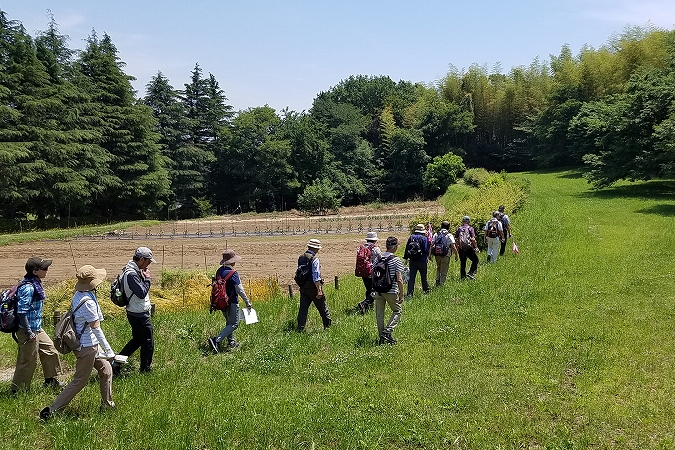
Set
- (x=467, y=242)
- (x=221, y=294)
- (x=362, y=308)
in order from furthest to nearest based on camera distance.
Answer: (x=467, y=242) → (x=362, y=308) → (x=221, y=294)

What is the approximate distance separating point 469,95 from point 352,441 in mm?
57326

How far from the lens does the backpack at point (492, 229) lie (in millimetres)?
12513

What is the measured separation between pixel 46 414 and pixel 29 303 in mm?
1306

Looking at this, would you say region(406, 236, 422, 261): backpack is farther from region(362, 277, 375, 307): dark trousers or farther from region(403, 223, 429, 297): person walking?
region(362, 277, 375, 307): dark trousers

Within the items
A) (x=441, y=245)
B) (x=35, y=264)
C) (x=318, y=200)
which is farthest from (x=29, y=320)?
(x=318, y=200)

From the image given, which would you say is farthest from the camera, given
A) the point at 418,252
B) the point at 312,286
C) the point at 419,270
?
the point at 419,270

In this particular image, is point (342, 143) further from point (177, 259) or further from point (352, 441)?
point (352, 441)

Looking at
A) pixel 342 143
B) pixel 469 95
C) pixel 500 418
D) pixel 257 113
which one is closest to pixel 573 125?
pixel 469 95

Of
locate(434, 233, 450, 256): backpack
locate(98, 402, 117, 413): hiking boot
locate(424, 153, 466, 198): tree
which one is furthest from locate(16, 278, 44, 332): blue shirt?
locate(424, 153, 466, 198): tree

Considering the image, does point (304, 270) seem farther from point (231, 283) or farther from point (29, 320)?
point (29, 320)

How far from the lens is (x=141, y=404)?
17.6 feet

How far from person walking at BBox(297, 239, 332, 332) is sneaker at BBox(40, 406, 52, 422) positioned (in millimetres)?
4089

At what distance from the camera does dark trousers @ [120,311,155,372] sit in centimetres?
617

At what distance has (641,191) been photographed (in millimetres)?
27953
